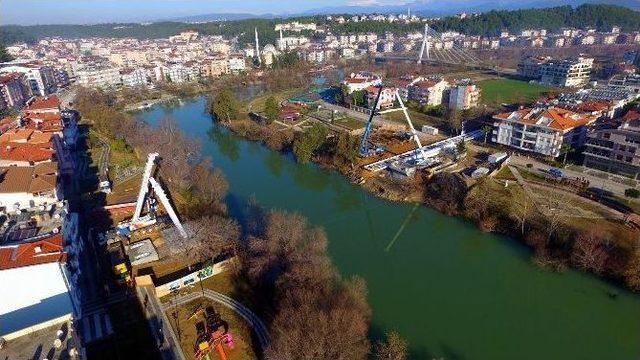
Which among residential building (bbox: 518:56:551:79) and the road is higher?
residential building (bbox: 518:56:551:79)

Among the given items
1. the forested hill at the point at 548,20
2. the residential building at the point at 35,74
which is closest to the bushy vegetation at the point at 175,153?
the residential building at the point at 35,74

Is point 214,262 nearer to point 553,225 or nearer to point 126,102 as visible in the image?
point 553,225

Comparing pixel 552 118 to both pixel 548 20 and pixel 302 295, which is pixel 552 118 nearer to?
pixel 302 295

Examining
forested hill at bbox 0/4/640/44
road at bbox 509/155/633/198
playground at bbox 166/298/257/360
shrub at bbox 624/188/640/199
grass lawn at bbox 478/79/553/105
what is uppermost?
forested hill at bbox 0/4/640/44

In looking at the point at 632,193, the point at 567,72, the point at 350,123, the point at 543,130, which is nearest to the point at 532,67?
the point at 567,72

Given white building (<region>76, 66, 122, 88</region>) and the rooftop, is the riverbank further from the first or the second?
white building (<region>76, 66, 122, 88</region>)

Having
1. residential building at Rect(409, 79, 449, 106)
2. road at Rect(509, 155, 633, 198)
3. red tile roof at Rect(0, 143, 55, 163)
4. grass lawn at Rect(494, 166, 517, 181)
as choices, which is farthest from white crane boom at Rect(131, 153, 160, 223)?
residential building at Rect(409, 79, 449, 106)

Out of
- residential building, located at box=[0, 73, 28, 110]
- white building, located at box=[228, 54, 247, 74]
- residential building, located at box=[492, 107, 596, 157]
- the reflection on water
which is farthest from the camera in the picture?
white building, located at box=[228, 54, 247, 74]

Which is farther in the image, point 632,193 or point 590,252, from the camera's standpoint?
point 632,193
